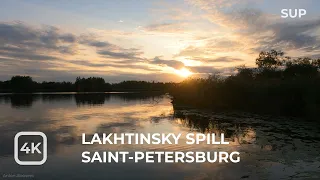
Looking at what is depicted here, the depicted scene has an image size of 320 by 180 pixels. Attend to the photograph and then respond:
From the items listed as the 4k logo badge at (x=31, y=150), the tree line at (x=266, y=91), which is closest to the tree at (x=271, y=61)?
the tree line at (x=266, y=91)

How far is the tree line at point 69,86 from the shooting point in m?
150

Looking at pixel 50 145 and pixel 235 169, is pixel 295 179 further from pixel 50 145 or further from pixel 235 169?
pixel 50 145

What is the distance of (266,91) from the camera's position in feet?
142

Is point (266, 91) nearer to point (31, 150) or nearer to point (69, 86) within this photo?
point (31, 150)

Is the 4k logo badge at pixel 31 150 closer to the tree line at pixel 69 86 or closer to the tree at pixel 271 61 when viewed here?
the tree at pixel 271 61

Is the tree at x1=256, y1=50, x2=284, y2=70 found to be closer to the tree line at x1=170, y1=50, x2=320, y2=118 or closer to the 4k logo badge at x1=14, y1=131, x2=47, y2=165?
the tree line at x1=170, y1=50, x2=320, y2=118

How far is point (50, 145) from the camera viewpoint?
55.8 feet

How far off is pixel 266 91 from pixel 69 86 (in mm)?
152126

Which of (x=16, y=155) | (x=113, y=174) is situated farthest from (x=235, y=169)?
(x=16, y=155)

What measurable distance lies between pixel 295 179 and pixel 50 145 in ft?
41.7

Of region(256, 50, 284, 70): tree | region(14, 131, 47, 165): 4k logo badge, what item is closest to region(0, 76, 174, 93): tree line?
region(256, 50, 284, 70): tree

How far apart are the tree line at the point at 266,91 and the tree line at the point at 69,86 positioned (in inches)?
3262

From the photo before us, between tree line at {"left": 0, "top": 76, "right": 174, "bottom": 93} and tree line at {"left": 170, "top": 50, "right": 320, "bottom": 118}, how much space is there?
82.9m

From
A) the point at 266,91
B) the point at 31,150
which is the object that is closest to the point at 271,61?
the point at 266,91
